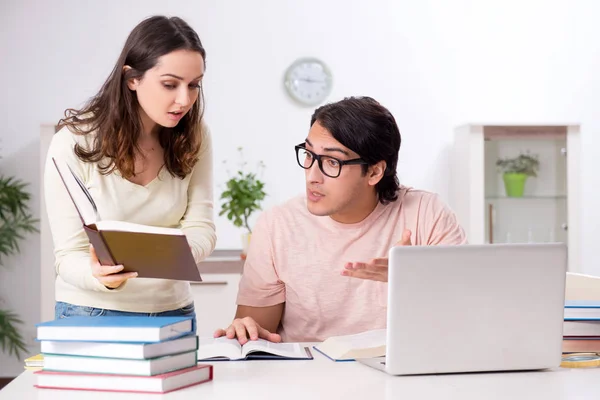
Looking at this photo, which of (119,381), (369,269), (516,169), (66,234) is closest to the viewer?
(119,381)

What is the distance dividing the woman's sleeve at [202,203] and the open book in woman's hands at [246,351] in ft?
1.32

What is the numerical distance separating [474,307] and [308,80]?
3435 millimetres

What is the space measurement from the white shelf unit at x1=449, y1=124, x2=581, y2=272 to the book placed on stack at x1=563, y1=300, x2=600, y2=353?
2708 millimetres

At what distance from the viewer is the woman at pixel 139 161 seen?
2119 mm

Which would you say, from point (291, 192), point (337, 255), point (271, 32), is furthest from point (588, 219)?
point (337, 255)

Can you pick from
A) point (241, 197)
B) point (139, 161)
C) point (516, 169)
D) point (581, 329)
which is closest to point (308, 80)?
point (241, 197)

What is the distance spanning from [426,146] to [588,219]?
1163mm

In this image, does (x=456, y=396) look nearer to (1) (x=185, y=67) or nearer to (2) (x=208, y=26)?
(1) (x=185, y=67)

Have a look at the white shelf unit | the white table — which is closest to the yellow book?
the white table

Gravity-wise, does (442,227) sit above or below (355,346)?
above

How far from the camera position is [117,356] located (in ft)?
4.86

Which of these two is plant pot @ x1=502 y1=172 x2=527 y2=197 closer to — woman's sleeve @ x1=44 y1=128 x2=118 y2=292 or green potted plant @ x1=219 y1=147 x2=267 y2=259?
green potted plant @ x1=219 y1=147 x2=267 y2=259

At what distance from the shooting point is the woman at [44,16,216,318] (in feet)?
6.95

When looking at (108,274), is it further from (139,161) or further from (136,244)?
(139,161)
